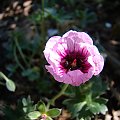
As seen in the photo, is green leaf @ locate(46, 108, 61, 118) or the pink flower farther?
green leaf @ locate(46, 108, 61, 118)

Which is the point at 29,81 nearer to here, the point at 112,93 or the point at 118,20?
the point at 112,93

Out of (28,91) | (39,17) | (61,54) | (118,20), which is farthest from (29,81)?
(118,20)

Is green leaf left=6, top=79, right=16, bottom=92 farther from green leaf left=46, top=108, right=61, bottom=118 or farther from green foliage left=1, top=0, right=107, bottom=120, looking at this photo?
green leaf left=46, top=108, right=61, bottom=118

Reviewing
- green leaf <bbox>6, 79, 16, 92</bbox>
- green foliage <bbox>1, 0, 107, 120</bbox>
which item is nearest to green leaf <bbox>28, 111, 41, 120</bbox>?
green foliage <bbox>1, 0, 107, 120</bbox>

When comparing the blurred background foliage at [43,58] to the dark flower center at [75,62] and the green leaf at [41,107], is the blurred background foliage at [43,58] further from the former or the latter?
the dark flower center at [75,62]

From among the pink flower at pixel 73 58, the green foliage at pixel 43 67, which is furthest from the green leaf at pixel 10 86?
the pink flower at pixel 73 58

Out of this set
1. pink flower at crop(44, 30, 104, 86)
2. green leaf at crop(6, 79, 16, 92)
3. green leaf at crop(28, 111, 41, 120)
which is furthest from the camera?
green leaf at crop(6, 79, 16, 92)

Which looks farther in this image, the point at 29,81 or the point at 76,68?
the point at 29,81

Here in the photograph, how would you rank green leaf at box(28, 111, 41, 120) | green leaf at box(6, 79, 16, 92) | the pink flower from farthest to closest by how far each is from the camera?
green leaf at box(6, 79, 16, 92)
green leaf at box(28, 111, 41, 120)
the pink flower
